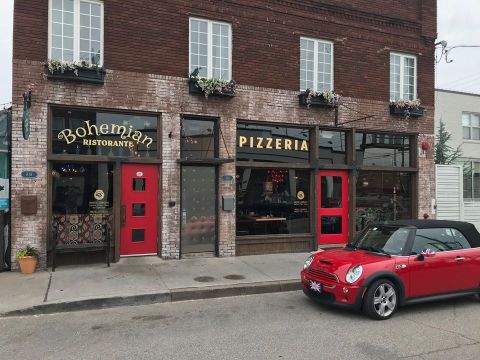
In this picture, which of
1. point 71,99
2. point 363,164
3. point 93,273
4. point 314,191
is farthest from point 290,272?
point 71,99

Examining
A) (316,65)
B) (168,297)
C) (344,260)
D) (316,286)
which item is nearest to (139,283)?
(168,297)

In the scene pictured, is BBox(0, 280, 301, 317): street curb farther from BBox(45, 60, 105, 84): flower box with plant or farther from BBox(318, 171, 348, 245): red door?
BBox(45, 60, 105, 84): flower box with plant

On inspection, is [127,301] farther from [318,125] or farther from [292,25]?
[292,25]

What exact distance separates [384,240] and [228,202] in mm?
4493

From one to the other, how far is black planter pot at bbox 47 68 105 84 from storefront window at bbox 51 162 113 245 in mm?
1832

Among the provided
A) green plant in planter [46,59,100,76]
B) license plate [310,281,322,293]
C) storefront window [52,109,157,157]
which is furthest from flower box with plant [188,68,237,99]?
license plate [310,281,322,293]

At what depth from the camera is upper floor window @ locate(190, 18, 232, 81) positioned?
10719mm

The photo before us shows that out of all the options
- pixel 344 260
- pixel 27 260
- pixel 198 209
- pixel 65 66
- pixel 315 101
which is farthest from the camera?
pixel 315 101

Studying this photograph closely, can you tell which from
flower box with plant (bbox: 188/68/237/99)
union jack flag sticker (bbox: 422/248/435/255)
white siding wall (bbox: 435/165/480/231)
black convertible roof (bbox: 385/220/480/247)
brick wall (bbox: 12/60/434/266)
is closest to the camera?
union jack flag sticker (bbox: 422/248/435/255)

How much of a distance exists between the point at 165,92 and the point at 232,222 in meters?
3.55

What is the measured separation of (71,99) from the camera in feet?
31.0

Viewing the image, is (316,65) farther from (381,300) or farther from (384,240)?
(381,300)

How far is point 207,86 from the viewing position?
10.4m

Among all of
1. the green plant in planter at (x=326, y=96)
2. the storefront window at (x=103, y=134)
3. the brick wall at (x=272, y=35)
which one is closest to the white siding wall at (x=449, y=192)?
the brick wall at (x=272, y=35)
